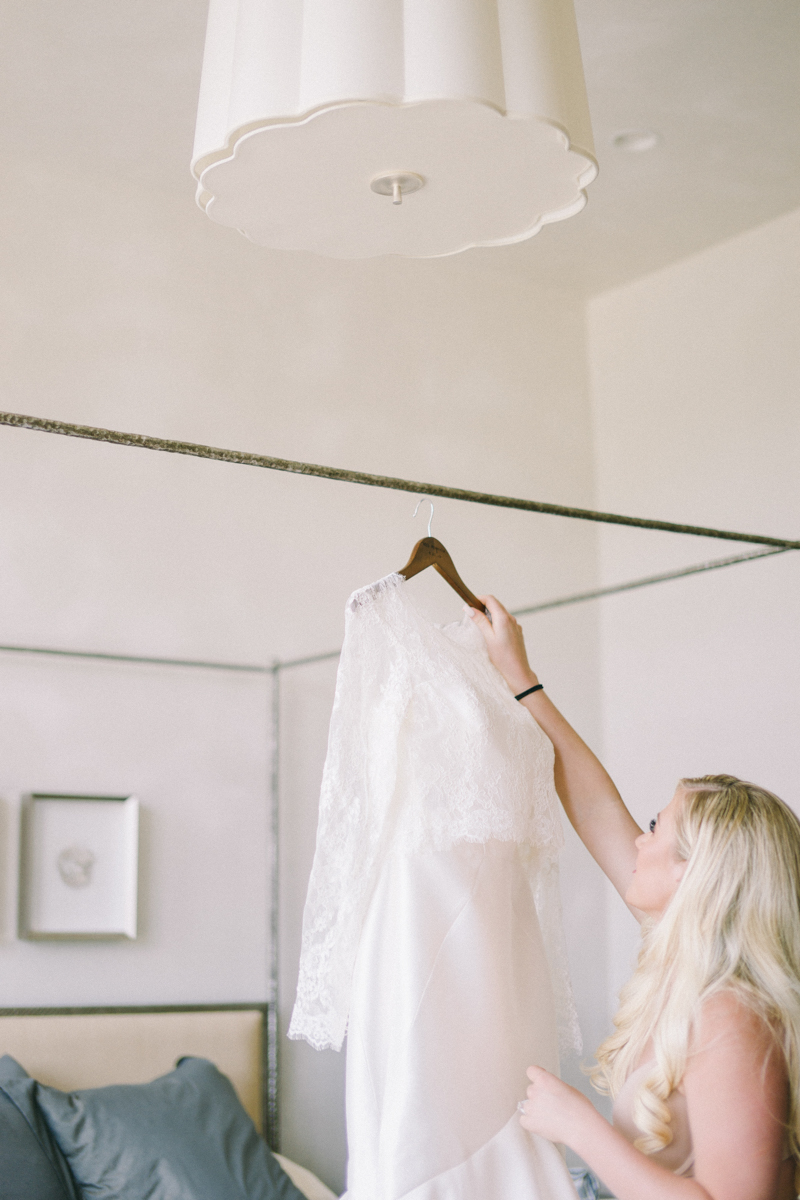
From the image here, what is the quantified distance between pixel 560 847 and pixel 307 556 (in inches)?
87.2

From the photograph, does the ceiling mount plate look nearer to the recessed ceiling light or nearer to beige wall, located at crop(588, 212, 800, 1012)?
the recessed ceiling light

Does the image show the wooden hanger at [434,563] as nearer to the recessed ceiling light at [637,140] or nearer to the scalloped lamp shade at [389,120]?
the scalloped lamp shade at [389,120]

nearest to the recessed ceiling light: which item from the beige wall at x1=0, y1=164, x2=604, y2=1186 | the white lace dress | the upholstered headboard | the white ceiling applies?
the white ceiling

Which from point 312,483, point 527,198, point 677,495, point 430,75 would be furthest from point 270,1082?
point 430,75

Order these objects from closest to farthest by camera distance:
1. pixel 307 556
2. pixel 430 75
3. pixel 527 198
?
1. pixel 430 75
2. pixel 527 198
3. pixel 307 556

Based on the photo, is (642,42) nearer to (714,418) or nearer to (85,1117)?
(714,418)

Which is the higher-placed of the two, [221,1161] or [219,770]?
[219,770]

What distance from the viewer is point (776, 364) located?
4230 mm

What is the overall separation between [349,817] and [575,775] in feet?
1.57

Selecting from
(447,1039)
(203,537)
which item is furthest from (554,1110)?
(203,537)

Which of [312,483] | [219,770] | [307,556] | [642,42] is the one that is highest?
[642,42]

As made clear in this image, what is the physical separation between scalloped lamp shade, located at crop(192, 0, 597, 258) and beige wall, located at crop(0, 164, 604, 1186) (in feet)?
6.14

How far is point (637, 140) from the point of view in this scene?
384 centimetres

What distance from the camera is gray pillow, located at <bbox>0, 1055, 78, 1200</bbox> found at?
2797mm
